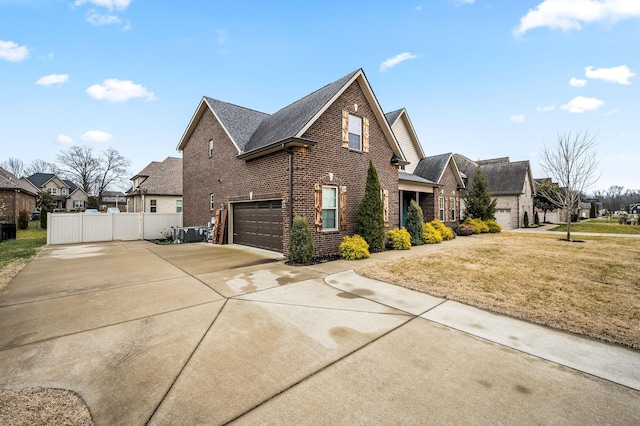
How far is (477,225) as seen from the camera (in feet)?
64.4

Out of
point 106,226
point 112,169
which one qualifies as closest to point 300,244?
point 106,226

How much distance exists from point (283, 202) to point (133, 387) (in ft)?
24.8

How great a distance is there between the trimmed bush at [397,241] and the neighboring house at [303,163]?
2.80 ft

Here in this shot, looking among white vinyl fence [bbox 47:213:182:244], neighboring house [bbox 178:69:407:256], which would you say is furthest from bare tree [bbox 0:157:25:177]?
neighboring house [bbox 178:69:407:256]

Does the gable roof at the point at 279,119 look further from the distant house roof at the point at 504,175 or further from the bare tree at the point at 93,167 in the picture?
the bare tree at the point at 93,167

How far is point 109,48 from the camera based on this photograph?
1291cm

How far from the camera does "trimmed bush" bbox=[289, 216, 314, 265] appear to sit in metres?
8.45

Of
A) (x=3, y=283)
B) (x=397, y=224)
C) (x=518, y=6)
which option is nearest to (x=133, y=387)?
(x=3, y=283)

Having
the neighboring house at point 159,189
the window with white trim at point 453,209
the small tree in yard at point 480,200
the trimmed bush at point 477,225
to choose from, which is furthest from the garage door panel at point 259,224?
the small tree in yard at point 480,200

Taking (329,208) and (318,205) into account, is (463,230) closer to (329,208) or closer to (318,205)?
(329,208)

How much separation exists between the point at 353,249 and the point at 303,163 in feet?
11.9

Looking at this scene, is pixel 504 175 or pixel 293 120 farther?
pixel 504 175

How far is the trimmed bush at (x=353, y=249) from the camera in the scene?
9.29 metres

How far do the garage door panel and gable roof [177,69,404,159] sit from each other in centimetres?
231
